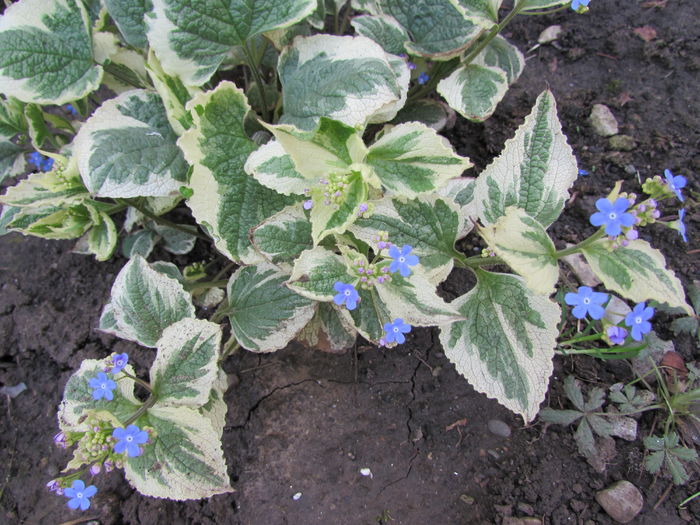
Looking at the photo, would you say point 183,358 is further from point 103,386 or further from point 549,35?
point 549,35

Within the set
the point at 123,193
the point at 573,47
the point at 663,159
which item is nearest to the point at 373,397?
the point at 123,193

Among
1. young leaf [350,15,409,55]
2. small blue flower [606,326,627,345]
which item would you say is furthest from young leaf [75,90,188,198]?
small blue flower [606,326,627,345]

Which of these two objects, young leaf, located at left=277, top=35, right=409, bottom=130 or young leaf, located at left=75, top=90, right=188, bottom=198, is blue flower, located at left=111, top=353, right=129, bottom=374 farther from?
young leaf, located at left=277, top=35, right=409, bottom=130

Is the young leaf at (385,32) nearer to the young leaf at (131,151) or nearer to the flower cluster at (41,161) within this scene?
the young leaf at (131,151)

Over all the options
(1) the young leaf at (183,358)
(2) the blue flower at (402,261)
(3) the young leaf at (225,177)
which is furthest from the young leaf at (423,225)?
(1) the young leaf at (183,358)

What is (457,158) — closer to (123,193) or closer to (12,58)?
(123,193)

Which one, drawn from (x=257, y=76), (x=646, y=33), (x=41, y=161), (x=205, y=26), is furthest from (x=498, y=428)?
(x=41, y=161)

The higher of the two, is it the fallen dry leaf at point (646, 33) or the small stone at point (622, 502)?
the fallen dry leaf at point (646, 33)
